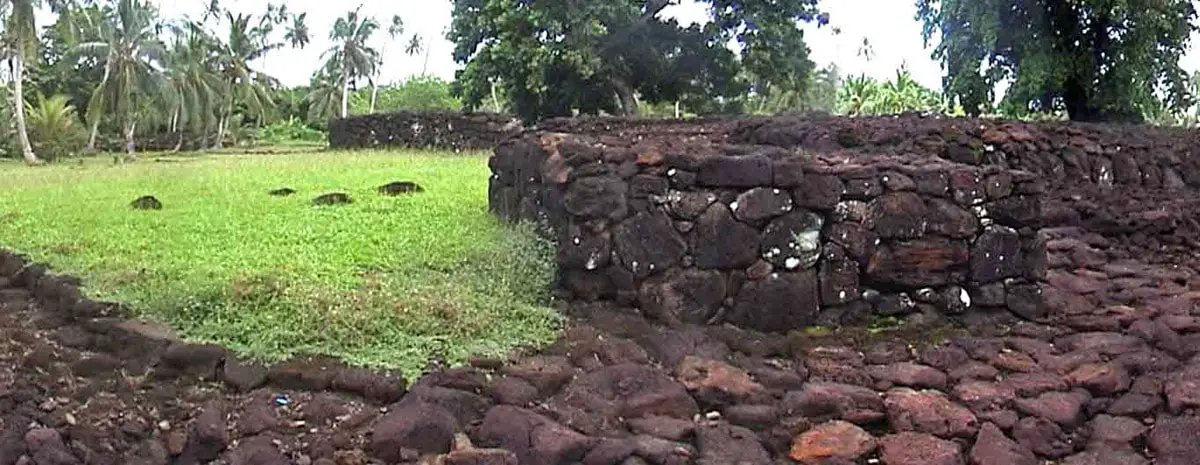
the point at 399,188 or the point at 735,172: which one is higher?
the point at 735,172

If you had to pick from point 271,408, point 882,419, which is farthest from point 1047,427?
point 271,408

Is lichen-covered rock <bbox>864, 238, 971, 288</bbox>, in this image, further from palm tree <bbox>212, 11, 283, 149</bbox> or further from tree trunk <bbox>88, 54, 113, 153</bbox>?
palm tree <bbox>212, 11, 283, 149</bbox>

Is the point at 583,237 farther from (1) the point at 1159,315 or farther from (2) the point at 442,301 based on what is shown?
(1) the point at 1159,315

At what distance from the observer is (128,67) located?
92.1ft

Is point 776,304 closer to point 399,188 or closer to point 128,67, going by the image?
point 399,188

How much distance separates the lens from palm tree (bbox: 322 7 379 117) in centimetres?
4269

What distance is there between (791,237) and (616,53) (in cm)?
1249

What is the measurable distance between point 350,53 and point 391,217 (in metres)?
37.1

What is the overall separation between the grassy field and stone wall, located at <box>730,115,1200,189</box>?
2944 mm

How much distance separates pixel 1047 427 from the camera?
152 inches

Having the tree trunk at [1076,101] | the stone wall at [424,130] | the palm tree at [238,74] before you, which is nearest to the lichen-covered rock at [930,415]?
the tree trunk at [1076,101]

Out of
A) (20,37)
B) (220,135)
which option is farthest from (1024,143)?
(220,135)

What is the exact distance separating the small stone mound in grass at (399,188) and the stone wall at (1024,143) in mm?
2939

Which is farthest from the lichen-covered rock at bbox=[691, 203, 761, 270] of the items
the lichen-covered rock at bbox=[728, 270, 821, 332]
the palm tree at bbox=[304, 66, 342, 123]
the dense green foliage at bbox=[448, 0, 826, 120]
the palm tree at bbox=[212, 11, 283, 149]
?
the palm tree at bbox=[304, 66, 342, 123]
